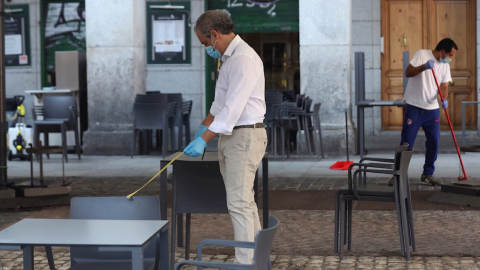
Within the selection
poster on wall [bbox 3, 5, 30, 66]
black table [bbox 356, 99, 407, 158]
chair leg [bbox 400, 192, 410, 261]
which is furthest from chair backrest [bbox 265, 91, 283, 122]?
chair leg [bbox 400, 192, 410, 261]

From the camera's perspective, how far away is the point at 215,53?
5.10 m

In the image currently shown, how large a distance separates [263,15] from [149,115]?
408 cm

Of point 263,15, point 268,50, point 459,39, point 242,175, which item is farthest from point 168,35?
point 242,175

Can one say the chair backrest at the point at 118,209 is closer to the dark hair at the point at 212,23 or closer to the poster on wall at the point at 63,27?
the dark hair at the point at 212,23

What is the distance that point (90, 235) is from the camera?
137 inches

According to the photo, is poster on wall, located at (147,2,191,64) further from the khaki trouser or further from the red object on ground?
the khaki trouser

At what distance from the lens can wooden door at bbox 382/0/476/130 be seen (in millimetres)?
16031

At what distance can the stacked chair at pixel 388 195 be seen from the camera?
602 cm

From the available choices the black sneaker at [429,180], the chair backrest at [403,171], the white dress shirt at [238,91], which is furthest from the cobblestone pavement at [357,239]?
the black sneaker at [429,180]

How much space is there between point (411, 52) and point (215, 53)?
1168cm

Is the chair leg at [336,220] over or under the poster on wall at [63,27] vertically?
under

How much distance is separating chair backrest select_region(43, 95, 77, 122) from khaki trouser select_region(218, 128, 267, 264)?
9.72 metres

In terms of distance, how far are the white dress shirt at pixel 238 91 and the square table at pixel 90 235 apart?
43.3 inches

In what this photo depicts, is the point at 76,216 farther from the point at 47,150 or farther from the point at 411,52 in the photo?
the point at 411,52
